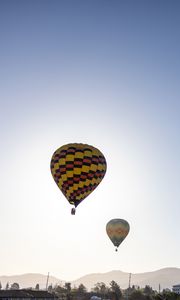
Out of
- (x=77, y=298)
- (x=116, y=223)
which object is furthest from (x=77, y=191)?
(x=77, y=298)

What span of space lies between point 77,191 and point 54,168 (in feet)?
12.5

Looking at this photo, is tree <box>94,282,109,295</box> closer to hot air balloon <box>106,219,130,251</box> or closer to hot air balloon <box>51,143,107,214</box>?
hot air balloon <box>106,219,130,251</box>

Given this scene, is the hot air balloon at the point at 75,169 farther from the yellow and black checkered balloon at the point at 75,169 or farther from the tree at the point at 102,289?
the tree at the point at 102,289

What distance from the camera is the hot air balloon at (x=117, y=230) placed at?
5509 centimetres

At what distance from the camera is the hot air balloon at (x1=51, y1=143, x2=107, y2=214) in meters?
39.2

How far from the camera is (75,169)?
129 feet

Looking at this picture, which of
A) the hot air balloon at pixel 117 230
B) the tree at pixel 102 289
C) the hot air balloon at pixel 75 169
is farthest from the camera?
A: the tree at pixel 102 289

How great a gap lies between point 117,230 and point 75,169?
816 inches

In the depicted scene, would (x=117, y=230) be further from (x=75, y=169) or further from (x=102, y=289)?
(x=102, y=289)

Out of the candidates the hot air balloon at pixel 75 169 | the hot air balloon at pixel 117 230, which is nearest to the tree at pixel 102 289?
the hot air balloon at pixel 117 230

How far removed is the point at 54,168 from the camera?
40.2m

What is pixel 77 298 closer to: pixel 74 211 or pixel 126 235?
pixel 126 235

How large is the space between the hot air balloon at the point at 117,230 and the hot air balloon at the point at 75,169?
18.0m

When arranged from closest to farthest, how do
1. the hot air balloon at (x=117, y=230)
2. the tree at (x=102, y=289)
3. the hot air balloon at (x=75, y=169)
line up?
1. the hot air balloon at (x=75, y=169)
2. the hot air balloon at (x=117, y=230)
3. the tree at (x=102, y=289)
